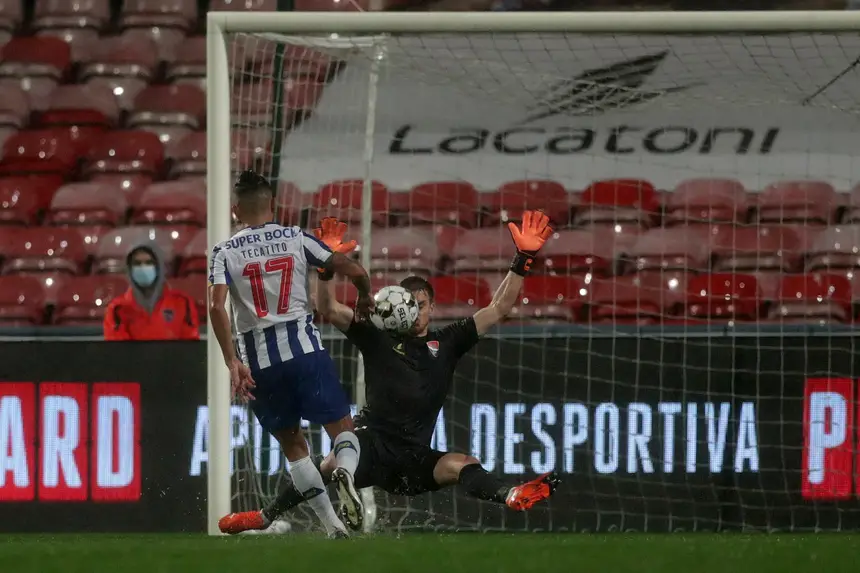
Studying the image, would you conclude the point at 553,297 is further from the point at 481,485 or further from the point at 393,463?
the point at 481,485

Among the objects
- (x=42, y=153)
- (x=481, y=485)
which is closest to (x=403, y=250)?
(x=42, y=153)

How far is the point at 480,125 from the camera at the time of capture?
36.6 feet

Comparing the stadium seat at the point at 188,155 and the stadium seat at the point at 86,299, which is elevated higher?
the stadium seat at the point at 188,155

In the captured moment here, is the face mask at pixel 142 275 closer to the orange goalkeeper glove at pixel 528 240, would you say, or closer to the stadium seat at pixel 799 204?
the orange goalkeeper glove at pixel 528 240

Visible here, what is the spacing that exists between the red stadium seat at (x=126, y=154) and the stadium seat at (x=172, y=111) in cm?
21

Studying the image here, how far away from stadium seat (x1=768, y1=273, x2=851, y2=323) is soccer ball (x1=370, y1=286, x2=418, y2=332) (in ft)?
12.2

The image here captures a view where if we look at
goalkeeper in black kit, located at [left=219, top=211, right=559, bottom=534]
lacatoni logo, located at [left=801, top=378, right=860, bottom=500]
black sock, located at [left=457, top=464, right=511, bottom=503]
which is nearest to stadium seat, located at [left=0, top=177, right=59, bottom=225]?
goalkeeper in black kit, located at [left=219, top=211, right=559, bottom=534]

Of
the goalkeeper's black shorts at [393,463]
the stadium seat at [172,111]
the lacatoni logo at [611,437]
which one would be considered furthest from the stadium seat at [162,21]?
the goalkeeper's black shorts at [393,463]

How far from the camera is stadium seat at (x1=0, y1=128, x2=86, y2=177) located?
1139cm

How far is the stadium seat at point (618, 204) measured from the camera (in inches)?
394

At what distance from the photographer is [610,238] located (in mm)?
9930

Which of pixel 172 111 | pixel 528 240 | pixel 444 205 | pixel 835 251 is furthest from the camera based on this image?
pixel 172 111

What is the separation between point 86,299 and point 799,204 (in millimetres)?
4869

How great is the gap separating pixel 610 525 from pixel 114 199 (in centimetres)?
497
